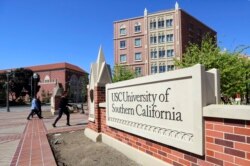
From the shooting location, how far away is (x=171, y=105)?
5.38 metres

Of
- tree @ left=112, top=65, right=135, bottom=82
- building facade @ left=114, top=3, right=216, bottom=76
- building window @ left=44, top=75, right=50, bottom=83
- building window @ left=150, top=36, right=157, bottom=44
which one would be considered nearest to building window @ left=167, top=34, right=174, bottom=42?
building facade @ left=114, top=3, right=216, bottom=76

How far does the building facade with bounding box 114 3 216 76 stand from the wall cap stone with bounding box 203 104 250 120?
61.3 m

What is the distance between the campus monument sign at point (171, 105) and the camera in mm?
4520

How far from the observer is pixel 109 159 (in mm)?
7207

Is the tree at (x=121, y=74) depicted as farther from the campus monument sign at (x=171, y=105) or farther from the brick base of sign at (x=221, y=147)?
the brick base of sign at (x=221, y=147)

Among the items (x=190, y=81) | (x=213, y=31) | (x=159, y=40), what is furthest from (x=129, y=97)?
(x=213, y=31)

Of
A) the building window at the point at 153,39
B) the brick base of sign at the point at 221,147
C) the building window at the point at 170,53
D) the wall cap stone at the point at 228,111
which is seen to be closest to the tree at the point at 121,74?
the building window at the point at 170,53

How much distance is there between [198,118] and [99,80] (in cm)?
592

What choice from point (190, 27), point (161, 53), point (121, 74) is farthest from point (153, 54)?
point (121, 74)

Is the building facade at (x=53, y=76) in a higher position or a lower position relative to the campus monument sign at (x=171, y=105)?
higher

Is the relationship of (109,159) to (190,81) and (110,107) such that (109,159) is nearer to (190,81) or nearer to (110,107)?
(110,107)

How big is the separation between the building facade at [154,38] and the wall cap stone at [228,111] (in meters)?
61.3

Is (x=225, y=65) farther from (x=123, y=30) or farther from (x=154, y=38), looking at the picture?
(x=123, y=30)

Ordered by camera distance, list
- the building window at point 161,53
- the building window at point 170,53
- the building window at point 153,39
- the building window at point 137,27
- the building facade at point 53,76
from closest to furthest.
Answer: the building window at point 170,53 → the building window at point 161,53 → the building window at point 153,39 → the building window at point 137,27 → the building facade at point 53,76
